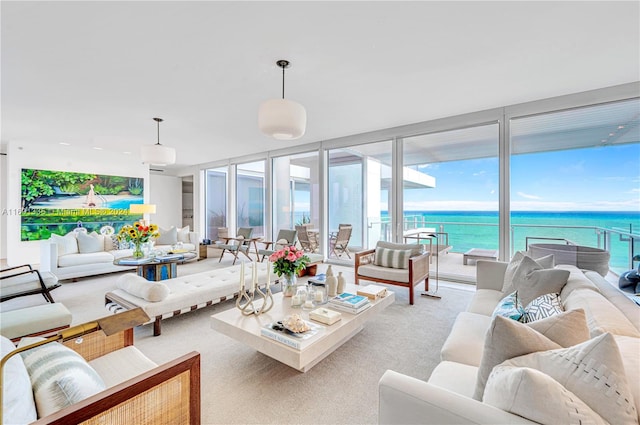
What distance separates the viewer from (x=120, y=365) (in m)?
1.46

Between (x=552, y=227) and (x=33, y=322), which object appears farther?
(x=552, y=227)

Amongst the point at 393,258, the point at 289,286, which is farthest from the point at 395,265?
the point at 289,286

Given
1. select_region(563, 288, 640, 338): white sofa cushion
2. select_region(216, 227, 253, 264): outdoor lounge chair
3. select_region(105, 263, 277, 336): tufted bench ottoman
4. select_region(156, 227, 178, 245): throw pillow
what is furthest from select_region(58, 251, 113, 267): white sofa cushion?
select_region(563, 288, 640, 338): white sofa cushion

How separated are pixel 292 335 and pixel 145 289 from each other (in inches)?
68.3

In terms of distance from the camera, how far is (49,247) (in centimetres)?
450

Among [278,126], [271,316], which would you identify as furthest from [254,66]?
[271,316]

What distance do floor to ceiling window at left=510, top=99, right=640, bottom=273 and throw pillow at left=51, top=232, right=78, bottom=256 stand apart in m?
7.51

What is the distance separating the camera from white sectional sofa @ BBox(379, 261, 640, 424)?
813mm

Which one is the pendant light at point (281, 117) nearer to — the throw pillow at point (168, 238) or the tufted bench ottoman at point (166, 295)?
the tufted bench ottoman at point (166, 295)

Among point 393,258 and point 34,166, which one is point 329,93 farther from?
point 34,166

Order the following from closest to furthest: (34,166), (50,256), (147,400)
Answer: (147,400) → (50,256) → (34,166)

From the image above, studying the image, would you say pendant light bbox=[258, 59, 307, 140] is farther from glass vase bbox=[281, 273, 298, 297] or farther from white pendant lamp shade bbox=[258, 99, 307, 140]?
glass vase bbox=[281, 273, 298, 297]

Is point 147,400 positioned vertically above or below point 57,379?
below

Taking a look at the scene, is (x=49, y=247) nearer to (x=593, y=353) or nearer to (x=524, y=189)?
(x=593, y=353)
